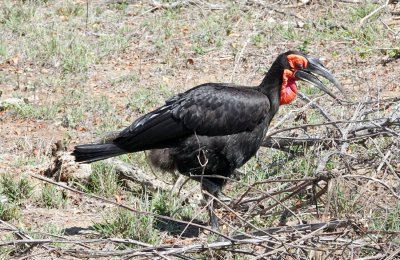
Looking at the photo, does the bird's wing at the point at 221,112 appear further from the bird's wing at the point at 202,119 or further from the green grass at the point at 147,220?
the green grass at the point at 147,220

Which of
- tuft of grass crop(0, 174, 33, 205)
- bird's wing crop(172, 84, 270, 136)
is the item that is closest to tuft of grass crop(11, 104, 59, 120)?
tuft of grass crop(0, 174, 33, 205)

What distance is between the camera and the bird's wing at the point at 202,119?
5.42 m

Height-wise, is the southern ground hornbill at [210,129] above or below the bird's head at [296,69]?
below

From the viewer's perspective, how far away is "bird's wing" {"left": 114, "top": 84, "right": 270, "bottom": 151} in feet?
17.8

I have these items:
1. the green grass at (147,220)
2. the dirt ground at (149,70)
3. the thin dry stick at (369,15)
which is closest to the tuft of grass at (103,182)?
the dirt ground at (149,70)

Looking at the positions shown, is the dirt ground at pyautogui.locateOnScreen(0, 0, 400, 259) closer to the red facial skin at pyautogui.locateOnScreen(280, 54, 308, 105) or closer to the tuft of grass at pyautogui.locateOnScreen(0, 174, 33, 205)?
the tuft of grass at pyautogui.locateOnScreen(0, 174, 33, 205)

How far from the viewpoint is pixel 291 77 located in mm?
5570

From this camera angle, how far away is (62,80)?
787cm

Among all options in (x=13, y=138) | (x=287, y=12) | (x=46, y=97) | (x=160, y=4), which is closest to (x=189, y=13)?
(x=160, y=4)

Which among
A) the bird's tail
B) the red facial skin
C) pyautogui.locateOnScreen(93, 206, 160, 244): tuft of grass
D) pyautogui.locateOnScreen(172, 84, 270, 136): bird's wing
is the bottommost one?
pyautogui.locateOnScreen(93, 206, 160, 244): tuft of grass

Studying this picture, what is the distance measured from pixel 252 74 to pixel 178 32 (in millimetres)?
1163

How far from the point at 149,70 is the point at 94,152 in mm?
2855

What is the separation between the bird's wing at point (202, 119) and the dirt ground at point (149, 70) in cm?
40

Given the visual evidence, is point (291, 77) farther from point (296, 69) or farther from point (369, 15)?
point (369, 15)
